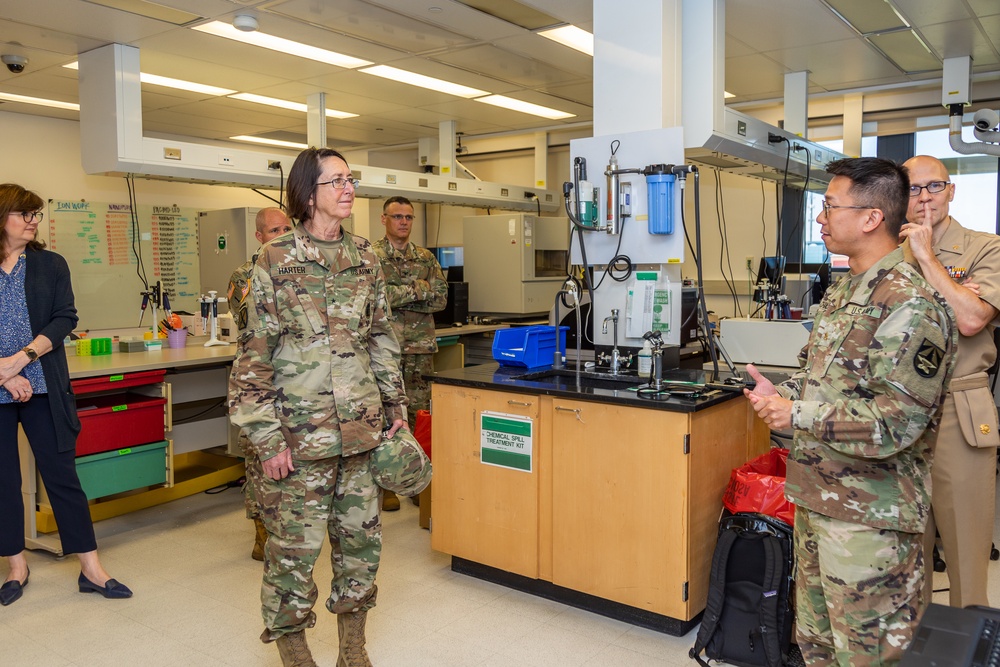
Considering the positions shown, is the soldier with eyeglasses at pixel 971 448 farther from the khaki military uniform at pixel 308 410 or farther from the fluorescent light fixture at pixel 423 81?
the fluorescent light fixture at pixel 423 81

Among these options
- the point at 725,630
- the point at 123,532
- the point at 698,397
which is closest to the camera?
the point at 725,630

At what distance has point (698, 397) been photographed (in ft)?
9.21

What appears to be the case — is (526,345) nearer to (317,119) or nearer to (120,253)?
(317,119)

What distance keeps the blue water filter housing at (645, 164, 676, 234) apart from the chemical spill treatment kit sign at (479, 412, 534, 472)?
1058 mm

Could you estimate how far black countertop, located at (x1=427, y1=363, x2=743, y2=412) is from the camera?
9.04 ft

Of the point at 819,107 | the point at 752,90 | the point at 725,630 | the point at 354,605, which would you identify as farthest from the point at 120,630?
the point at 819,107

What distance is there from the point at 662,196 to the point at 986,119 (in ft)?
7.03

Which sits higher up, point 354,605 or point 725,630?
point 354,605

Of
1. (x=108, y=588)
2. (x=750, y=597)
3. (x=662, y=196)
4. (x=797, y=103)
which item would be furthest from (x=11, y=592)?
Result: (x=797, y=103)

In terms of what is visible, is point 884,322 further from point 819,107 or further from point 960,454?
point 819,107

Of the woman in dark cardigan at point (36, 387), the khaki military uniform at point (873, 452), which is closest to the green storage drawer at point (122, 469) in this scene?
the woman in dark cardigan at point (36, 387)

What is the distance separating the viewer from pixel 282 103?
20.7ft

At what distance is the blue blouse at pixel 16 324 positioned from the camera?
3.02 metres

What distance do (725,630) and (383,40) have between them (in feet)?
12.2
